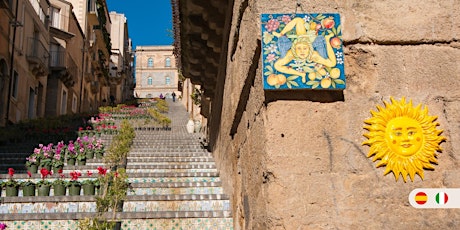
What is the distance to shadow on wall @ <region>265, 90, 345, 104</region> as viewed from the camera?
3.36 metres

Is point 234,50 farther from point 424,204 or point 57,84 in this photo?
point 57,84

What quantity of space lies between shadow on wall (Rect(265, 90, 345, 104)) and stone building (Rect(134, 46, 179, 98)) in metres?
70.6

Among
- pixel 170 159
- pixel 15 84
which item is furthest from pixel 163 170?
pixel 15 84

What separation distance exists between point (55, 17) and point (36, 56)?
770 centimetres

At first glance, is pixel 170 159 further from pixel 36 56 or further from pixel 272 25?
pixel 36 56

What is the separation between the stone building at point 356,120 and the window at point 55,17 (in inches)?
1081

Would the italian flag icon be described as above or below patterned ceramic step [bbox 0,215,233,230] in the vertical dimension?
above

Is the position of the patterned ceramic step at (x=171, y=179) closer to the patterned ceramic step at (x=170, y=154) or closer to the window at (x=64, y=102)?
the patterned ceramic step at (x=170, y=154)

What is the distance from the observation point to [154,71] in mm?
75438

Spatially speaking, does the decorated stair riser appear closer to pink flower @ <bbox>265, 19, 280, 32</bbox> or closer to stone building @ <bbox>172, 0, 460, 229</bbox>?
stone building @ <bbox>172, 0, 460, 229</bbox>

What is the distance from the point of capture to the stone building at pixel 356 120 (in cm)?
320

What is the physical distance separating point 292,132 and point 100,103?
4071 centimetres

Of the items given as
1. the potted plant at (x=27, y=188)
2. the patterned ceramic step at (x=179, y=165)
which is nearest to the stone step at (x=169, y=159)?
the patterned ceramic step at (x=179, y=165)

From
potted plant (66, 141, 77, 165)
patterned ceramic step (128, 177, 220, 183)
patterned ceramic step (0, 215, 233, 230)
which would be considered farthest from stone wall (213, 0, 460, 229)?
potted plant (66, 141, 77, 165)
